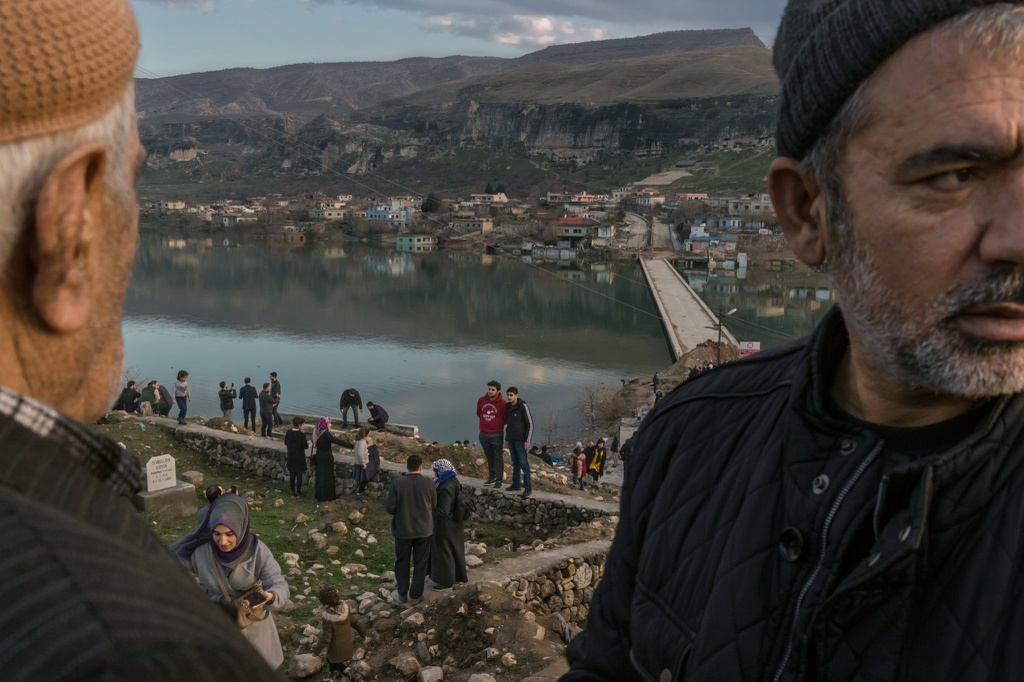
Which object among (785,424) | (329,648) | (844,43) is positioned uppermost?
(844,43)

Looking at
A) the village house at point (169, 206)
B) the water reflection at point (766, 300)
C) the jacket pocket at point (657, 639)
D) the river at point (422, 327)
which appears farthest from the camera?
the village house at point (169, 206)

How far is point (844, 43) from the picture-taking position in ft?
3.39

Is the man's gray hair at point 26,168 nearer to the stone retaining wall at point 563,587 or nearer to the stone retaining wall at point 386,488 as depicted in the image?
the stone retaining wall at point 563,587

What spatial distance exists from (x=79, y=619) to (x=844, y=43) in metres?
1.04

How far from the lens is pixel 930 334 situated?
101 cm

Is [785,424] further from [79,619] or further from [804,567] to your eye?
[79,619]

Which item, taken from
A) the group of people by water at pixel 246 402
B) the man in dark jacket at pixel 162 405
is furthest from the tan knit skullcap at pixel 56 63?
the man in dark jacket at pixel 162 405

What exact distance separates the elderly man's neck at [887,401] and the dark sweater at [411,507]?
14.9ft

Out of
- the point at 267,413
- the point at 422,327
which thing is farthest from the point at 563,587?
the point at 422,327

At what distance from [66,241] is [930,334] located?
97 cm

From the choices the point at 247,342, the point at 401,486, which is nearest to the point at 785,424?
the point at 401,486

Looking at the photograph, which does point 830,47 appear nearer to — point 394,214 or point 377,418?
point 377,418

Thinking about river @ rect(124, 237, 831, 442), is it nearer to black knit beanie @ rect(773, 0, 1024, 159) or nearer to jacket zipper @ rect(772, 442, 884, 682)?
black knit beanie @ rect(773, 0, 1024, 159)

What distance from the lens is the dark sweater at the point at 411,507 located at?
5512mm
